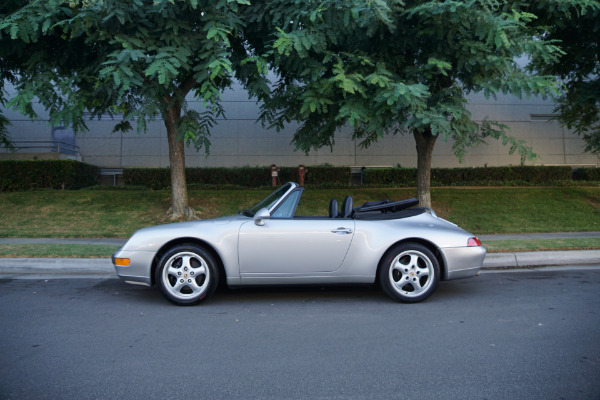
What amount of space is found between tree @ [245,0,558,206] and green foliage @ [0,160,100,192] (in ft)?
33.1

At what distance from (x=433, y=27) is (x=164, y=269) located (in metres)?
6.85

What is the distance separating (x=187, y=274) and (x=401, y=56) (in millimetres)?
7143

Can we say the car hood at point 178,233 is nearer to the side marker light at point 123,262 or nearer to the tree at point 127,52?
the side marker light at point 123,262

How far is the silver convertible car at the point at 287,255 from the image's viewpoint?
5168 mm

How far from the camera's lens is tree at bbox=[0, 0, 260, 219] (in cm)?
864

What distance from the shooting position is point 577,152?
22.6 metres

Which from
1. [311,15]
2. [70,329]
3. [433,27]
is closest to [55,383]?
[70,329]

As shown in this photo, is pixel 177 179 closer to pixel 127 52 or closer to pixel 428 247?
pixel 127 52

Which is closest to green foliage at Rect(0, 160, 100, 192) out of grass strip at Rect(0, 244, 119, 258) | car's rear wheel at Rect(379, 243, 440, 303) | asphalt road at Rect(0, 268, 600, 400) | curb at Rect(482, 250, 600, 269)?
grass strip at Rect(0, 244, 119, 258)

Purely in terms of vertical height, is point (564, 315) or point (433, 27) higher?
point (433, 27)

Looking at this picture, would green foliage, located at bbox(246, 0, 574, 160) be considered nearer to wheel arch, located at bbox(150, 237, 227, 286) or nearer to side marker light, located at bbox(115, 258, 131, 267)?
wheel arch, located at bbox(150, 237, 227, 286)

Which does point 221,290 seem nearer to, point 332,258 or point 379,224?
point 332,258

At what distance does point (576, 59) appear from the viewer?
14.0 meters

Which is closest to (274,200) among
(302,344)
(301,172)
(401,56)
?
(302,344)
